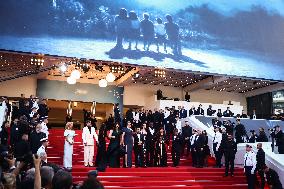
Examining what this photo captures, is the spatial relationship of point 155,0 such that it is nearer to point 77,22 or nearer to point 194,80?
point 77,22

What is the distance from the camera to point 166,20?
64.6 feet

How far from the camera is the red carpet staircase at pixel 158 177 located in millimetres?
11094

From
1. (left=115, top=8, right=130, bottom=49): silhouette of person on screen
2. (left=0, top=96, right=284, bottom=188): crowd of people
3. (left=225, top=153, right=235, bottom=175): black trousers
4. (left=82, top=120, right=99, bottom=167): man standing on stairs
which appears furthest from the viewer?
(left=115, top=8, right=130, bottom=49): silhouette of person on screen

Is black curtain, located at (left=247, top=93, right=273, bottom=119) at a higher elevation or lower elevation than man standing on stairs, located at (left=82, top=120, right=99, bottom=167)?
higher

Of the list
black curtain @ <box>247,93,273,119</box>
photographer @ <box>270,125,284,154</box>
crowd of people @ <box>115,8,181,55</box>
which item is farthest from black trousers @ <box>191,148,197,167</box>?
black curtain @ <box>247,93,273,119</box>

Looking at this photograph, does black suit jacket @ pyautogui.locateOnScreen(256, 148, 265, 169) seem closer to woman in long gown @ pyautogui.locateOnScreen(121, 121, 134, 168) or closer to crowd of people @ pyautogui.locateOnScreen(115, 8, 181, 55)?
woman in long gown @ pyautogui.locateOnScreen(121, 121, 134, 168)

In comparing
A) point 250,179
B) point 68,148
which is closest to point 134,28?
point 68,148

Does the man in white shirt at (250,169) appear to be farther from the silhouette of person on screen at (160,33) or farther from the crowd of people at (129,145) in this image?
the silhouette of person on screen at (160,33)

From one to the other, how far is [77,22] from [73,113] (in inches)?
411

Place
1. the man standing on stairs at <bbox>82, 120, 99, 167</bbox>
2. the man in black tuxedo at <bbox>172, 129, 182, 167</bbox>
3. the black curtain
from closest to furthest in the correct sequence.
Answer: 1. the man standing on stairs at <bbox>82, 120, 99, 167</bbox>
2. the man in black tuxedo at <bbox>172, 129, 182, 167</bbox>
3. the black curtain

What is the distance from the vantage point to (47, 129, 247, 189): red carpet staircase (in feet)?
36.4

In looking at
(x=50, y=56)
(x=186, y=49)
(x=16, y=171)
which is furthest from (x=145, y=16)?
(x=16, y=171)

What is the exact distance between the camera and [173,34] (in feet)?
64.2

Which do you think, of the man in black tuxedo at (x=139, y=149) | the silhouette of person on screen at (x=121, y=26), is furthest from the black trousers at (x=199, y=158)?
the silhouette of person on screen at (x=121, y=26)
